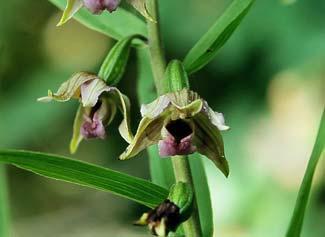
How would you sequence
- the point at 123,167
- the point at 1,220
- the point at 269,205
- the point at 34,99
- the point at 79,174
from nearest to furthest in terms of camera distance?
the point at 79,174 → the point at 1,220 → the point at 269,205 → the point at 34,99 → the point at 123,167

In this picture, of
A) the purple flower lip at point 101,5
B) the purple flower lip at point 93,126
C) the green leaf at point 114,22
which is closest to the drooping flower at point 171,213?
the purple flower lip at point 93,126

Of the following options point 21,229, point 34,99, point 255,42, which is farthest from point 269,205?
point 21,229

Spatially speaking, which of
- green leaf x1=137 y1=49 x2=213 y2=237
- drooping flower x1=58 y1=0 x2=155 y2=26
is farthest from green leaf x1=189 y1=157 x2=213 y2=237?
drooping flower x1=58 y1=0 x2=155 y2=26

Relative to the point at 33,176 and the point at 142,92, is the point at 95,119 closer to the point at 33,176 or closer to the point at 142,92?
the point at 142,92

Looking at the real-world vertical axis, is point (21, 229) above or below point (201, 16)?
below

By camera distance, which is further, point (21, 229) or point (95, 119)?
point (21, 229)

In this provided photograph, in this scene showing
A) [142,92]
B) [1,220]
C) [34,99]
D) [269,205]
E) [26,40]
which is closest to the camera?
[1,220]
